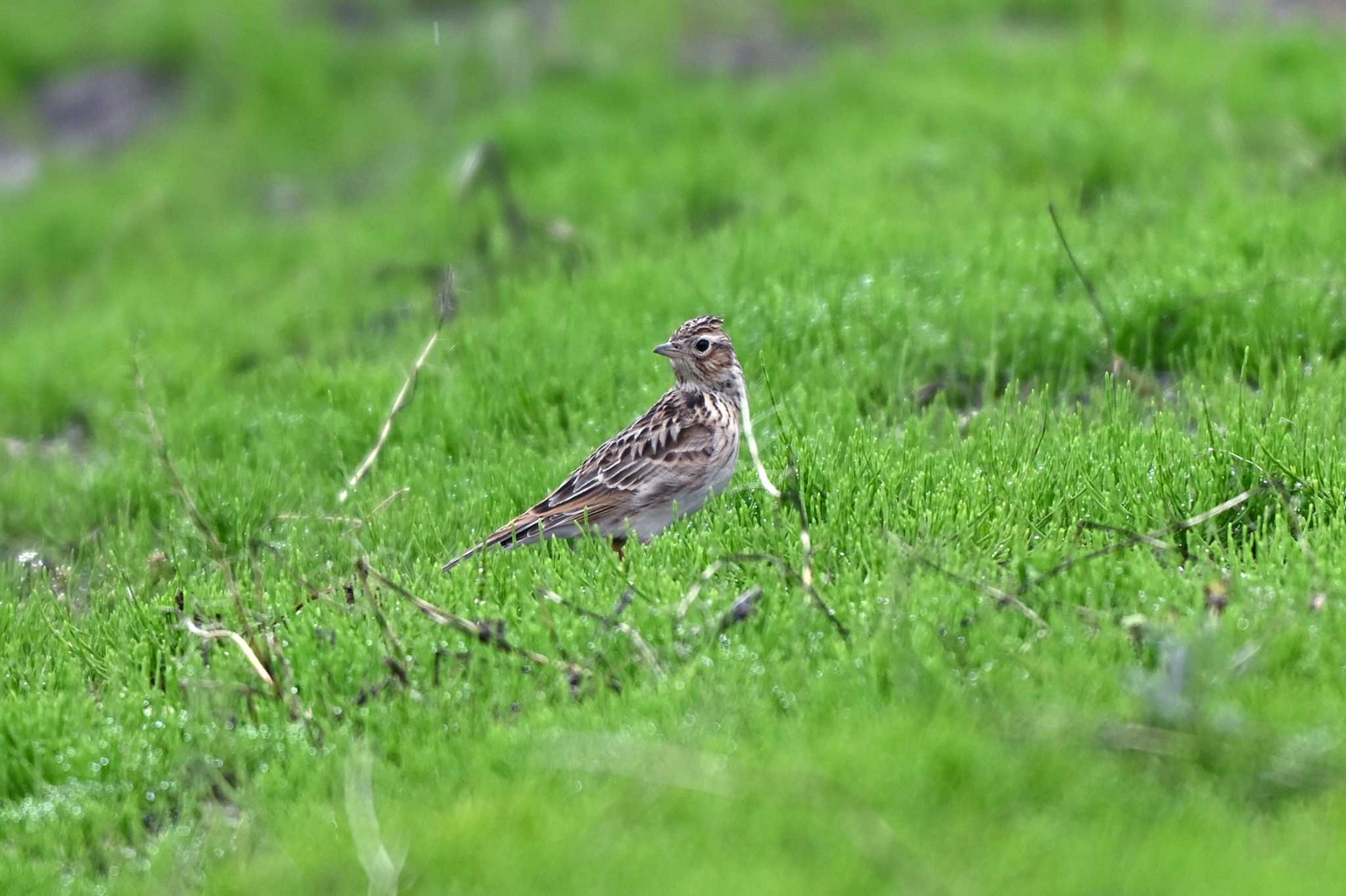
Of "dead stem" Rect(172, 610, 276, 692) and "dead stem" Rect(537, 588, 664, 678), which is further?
"dead stem" Rect(172, 610, 276, 692)

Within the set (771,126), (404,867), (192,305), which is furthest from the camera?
(771,126)

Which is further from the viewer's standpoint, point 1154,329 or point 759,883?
point 1154,329

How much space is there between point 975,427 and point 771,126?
260 inches

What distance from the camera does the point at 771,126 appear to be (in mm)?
13539

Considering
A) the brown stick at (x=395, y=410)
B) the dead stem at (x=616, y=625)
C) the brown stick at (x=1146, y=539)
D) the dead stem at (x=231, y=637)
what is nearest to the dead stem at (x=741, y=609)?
the dead stem at (x=616, y=625)

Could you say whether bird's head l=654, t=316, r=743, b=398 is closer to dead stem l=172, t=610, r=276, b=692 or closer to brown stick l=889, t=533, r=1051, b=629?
brown stick l=889, t=533, r=1051, b=629

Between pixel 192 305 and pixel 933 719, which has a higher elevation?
pixel 933 719

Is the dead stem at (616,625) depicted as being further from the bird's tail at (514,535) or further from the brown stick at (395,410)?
the brown stick at (395,410)

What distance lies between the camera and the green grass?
4609mm

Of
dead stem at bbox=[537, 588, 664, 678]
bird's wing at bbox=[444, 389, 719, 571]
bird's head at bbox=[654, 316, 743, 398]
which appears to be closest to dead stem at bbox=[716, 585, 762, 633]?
dead stem at bbox=[537, 588, 664, 678]

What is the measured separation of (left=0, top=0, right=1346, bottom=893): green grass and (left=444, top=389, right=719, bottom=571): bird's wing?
1.01 feet

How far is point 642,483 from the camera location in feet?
23.0

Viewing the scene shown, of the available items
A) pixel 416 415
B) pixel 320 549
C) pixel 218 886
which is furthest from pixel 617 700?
pixel 416 415

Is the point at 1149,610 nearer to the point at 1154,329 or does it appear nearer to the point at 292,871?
the point at 292,871
